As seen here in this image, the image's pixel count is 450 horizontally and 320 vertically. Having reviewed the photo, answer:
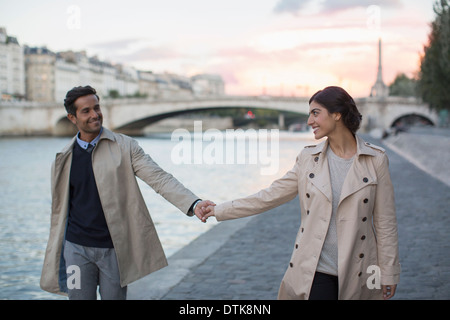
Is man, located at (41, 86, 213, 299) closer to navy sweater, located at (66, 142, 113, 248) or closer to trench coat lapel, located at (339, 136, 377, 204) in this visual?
navy sweater, located at (66, 142, 113, 248)

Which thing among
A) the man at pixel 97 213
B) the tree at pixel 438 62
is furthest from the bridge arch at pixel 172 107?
the man at pixel 97 213

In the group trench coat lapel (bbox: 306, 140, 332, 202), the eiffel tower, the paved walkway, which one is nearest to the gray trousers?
trench coat lapel (bbox: 306, 140, 332, 202)

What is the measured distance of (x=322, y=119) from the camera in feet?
8.60

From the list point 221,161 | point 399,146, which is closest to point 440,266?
point 221,161

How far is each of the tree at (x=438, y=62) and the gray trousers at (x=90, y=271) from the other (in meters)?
21.1

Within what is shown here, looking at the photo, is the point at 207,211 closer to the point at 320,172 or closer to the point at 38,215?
the point at 320,172

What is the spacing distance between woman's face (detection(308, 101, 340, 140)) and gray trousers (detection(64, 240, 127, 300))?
1126mm

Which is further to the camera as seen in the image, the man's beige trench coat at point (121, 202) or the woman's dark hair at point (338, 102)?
the man's beige trench coat at point (121, 202)

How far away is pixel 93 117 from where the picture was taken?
300cm

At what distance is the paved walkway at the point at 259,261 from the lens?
475 cm

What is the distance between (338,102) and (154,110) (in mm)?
54546

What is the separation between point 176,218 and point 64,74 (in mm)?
81967

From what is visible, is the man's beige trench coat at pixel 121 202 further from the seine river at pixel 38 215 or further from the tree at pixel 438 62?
the tree at pixel 438 62

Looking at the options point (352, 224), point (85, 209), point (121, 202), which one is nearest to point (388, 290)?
point (352, 224)
